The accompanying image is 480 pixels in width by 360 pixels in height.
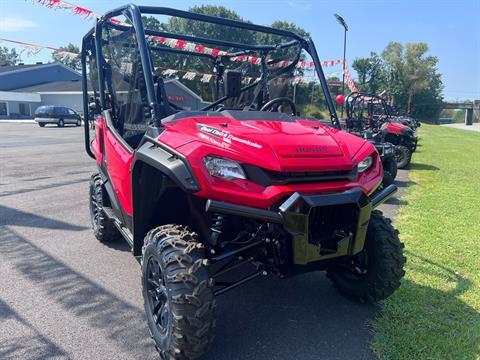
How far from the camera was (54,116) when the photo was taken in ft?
89.5

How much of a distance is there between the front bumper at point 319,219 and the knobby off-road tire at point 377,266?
1.71 ft

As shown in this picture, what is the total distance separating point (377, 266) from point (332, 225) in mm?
768

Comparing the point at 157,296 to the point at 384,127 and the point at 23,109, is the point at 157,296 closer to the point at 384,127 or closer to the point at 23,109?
the point at 384,127

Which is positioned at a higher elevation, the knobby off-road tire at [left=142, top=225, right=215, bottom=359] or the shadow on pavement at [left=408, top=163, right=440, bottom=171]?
the knobby off-road tire at [left=142, top=225, right=215, bottom=359]

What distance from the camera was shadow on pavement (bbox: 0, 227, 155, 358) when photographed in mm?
2777

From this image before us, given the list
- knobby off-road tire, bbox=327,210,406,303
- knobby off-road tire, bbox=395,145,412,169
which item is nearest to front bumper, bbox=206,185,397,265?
knobby off-road tire, bbox=327,210,406,303

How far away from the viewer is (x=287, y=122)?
311 cm

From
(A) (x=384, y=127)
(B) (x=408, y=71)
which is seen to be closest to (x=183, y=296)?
(A) (x=384, y=127)

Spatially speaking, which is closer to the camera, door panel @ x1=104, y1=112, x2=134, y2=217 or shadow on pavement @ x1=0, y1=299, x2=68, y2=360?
shadow on pavement @ x1=0, y1=299, x2=68, y2=360

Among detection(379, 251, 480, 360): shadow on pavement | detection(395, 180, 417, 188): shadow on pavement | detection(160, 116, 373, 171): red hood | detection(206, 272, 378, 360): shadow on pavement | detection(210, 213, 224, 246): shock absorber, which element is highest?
detection(160, 116, 373, 171): red hood

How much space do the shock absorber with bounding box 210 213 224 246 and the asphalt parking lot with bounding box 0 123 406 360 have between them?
75 centimetres

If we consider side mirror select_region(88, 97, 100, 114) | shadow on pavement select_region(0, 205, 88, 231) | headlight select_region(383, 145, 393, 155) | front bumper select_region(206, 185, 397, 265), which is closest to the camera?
front bumper select_region(206, 185, 397, 265)

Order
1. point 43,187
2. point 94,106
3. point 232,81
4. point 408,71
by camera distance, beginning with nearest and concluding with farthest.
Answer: point 232,81
point 94,106
point 43,187
point 408,71

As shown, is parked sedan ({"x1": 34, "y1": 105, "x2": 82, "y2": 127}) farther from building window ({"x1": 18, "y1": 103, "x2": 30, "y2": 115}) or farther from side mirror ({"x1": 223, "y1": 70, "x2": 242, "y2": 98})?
side mirror ({"x1": 223, "y1": 70, "x2": 242, "y2": 98})
